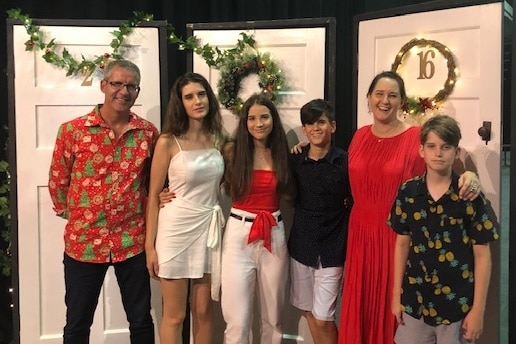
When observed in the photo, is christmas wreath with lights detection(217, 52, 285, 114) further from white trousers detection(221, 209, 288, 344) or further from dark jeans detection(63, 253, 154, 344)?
dark jeans detection(63, 253, 154, 344)

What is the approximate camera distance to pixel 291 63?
118 inches

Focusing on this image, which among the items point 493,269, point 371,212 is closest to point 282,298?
point 371,212

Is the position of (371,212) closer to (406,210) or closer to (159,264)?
(406,210)

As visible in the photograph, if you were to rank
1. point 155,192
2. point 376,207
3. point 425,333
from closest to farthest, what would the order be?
point 425,333, point 376,207, point 155,192

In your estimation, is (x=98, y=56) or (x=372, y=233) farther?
(x=98, y=56)

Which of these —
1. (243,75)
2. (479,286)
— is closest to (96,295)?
(243,75)

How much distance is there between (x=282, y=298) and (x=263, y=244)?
Answer: 0.94 feet

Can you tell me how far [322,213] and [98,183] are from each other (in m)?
0.99

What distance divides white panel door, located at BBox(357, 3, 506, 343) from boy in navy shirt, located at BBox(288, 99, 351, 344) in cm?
54

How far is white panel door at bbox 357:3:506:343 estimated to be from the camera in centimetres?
245

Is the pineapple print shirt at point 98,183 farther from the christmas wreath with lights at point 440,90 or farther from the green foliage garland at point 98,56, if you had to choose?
the christmas wreath with lights at point 440,90

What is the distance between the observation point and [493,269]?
2492 mm

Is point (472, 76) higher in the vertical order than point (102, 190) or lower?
higher

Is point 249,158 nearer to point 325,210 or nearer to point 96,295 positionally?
point 325,210
